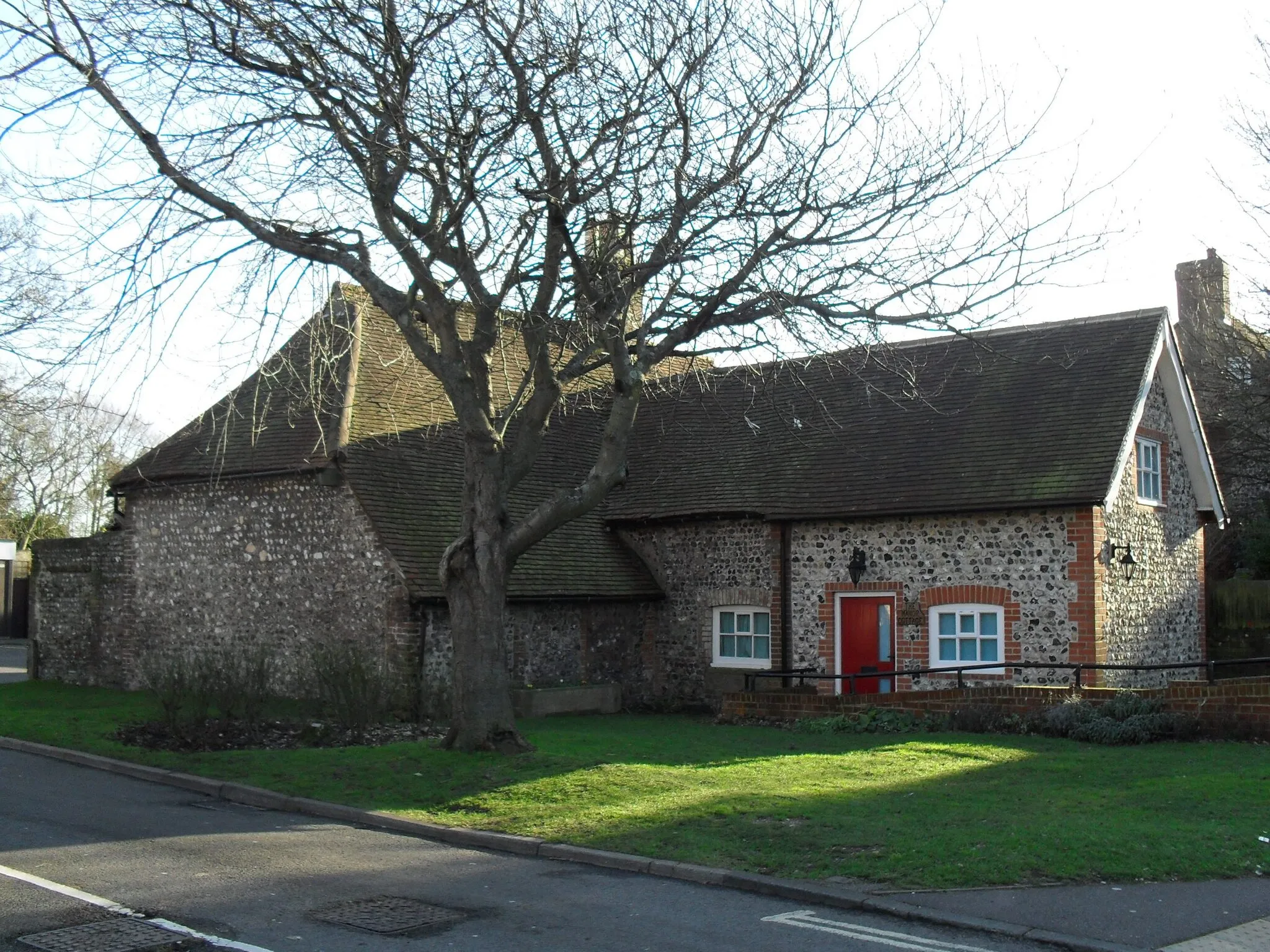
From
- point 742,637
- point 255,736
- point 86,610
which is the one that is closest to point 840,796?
point 255,736

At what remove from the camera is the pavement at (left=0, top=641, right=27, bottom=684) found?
87.0 feet

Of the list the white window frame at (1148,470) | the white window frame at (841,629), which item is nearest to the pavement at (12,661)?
the white window frame at (841,629)

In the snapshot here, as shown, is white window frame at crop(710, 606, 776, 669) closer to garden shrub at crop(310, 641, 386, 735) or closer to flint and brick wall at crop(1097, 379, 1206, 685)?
flint and brick wall at crop(1097, 379, 1206, 685)

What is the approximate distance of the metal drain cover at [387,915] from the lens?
295 inches

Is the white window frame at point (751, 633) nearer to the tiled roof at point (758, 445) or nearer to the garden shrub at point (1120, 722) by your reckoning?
the tiled roof at point (758, 445)

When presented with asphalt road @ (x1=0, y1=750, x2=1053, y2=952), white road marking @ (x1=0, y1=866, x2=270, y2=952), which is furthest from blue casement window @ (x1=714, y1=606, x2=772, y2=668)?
white road marking @ (x1=0, y1=866, x2=270, y2=952)

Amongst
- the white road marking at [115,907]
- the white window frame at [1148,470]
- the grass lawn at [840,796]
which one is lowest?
the white road marking at [115,907]

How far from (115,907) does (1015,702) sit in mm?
12700

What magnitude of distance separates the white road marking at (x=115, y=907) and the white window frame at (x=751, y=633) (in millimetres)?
15177

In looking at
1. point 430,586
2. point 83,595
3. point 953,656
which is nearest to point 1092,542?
point 953,656

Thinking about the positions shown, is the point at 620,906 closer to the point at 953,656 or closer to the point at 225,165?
the point at 225,165

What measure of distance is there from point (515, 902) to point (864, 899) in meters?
2.35

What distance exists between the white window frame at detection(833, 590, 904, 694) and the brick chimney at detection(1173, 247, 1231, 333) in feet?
54.3

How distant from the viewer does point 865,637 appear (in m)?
21.5
